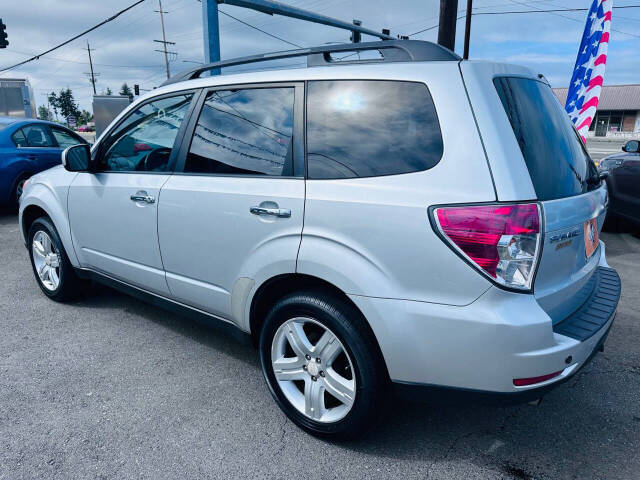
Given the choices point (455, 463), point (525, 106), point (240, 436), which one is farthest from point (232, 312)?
point (525, 106)

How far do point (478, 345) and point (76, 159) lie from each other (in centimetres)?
302

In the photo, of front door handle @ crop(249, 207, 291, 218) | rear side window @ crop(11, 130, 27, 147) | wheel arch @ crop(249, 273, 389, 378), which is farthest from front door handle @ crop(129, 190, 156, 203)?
rear side window @ crop(11, 130, 27, 147)

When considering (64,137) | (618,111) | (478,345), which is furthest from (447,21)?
(618,111)

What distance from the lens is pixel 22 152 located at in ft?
26.1

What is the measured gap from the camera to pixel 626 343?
11.5 feet

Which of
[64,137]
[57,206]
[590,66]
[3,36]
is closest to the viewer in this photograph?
[57,206]

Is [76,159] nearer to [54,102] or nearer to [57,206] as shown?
[57,206]

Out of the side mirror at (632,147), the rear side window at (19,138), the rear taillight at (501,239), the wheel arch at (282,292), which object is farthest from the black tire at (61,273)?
the side mirror at (632,147)

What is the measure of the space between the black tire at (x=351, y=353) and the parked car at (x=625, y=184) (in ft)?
19.1

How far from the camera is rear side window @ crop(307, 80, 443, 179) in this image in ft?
6.59

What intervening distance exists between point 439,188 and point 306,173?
0.70 metres

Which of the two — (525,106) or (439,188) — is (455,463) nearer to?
(439,188)

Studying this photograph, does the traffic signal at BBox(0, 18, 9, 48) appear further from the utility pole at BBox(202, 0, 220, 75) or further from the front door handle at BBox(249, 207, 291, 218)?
the front door handle at BBox(249, 207, 291, 218)

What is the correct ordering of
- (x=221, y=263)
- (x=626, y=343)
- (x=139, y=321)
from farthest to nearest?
(x=139, y=321), (x=626, y=343), (x=221, y=263)
